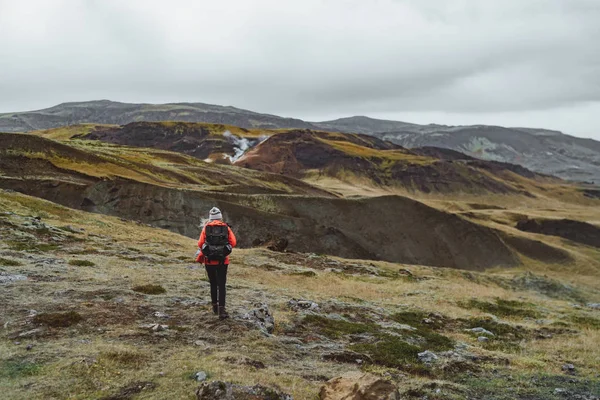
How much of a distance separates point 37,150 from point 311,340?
6503 centimetres

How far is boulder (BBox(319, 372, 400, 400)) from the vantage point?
860 centimetres

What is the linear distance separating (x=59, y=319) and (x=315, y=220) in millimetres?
55378

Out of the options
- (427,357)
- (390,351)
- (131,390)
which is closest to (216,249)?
(131,390)

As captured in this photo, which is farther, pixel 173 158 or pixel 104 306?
pixel 173 158

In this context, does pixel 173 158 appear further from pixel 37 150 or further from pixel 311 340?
pixel 311 340

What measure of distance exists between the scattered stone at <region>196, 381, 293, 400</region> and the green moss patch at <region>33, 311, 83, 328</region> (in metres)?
5.92

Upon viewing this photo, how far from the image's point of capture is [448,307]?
26141mm

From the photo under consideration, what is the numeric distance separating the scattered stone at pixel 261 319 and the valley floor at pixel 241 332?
6 cm

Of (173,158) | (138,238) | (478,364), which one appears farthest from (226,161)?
(478,364)

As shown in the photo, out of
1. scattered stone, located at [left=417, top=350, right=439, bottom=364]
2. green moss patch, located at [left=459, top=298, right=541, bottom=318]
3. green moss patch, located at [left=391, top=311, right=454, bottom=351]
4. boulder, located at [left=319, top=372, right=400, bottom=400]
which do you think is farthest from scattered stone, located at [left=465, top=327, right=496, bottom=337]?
boulder, located at [left=319, top=372, right=400, bottom=400]

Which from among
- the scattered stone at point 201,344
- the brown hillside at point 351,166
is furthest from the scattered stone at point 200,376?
the brown hillside at point 351,166

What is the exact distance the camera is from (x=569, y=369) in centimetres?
1481

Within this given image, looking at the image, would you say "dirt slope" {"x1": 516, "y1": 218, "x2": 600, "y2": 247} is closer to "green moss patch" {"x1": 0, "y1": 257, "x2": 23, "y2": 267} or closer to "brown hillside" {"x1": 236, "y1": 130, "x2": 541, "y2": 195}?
"brown hillside" {"x1": 236, "y1": 130, "x2": 541, "y2": 195}

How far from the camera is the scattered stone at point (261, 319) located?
14281 mm
